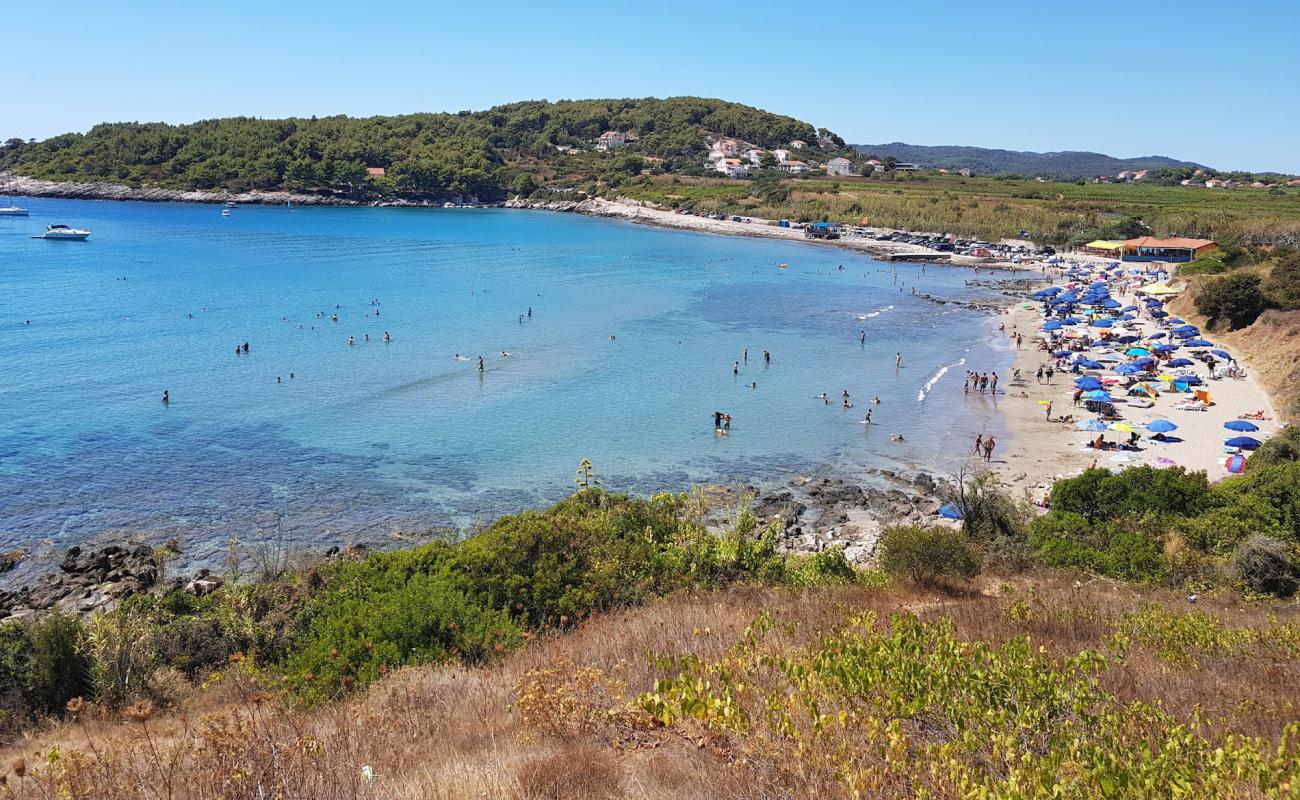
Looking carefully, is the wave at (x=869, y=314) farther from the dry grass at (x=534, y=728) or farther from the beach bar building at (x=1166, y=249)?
the dry grass at (x=534, y=728)

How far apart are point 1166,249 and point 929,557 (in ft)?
264

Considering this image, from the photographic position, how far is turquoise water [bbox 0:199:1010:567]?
26.4 meters

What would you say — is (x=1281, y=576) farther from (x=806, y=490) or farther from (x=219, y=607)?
(x=219, y=607)

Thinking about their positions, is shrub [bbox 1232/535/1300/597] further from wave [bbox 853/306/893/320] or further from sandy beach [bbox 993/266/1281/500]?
wave [bbox 853/306/893/320]

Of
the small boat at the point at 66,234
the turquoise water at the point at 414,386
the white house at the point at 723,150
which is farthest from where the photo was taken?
the white house at the point at 723,150

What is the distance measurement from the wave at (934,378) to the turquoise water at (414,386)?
228mm

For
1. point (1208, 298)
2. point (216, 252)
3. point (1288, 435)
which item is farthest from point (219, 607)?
point (216, 252)

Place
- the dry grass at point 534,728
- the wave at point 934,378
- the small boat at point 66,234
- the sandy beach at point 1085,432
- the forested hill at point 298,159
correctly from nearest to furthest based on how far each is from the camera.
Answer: the dry grass at point 534,728 < the sandy beach at point 1085,432 < the wave at point 934,378 < the small boat at point 66,234 < the forested hill at point 298,159

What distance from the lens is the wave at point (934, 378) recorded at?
1555 inches

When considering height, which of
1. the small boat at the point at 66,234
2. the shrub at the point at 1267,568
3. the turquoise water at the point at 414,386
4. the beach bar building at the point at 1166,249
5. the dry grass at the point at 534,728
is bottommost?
the turquoise water at the point at 414,386

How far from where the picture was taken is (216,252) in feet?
283

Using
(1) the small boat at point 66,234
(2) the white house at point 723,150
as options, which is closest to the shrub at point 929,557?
(1) the small boat at point 66,234

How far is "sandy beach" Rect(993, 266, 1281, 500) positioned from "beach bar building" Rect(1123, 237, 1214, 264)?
39531 mm

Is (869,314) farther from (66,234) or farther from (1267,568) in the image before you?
(66,234)
